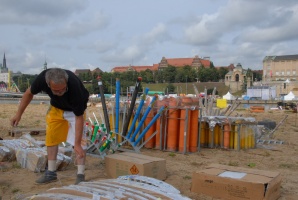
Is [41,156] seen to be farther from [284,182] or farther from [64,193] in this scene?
[284,182]

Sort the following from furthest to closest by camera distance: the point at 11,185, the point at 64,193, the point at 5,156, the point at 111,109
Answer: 1. the point at 111,109
2. the point at 5,156
3. the point at 11,185
4. the point at 64,193

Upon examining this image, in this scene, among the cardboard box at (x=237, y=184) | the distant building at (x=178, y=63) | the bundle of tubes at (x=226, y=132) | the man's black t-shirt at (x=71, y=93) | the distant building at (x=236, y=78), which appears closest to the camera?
the cardboard box at (x=237, y=184)

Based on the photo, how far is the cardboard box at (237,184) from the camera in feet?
12.5

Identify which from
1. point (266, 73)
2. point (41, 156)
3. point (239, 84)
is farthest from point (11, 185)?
point (266, 73)

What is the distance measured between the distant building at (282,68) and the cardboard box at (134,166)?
117723 millimetres

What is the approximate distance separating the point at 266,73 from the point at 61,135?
124952 mm

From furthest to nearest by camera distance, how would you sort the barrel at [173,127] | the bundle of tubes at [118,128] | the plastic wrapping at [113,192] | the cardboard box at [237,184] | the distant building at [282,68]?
the distant building at [282,68] < the barrel at [173,127] < the bundle of tubes at [118,128] < the cardboard box at [237,184] < the plastic wrapping at [113,192]

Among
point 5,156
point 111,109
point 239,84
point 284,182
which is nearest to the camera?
point 284,182

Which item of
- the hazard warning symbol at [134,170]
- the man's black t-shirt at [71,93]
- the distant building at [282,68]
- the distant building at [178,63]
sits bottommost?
the hazard warning symbol at [134,170]

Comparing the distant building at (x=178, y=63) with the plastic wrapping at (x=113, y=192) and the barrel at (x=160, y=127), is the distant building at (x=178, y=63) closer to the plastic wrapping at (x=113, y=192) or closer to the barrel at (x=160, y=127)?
the barrel at (x=160, y=127)

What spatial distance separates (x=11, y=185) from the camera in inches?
176

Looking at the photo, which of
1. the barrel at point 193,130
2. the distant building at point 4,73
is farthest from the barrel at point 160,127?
the distant building at point 4,73

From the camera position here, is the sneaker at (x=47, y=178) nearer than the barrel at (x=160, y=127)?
Yes

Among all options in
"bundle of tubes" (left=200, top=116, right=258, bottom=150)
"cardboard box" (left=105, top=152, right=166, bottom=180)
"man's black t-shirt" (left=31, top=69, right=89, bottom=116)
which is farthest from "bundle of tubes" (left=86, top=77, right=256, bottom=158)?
"man's black t-shirt" (left=31, top=69, right=89, bottom=116)
